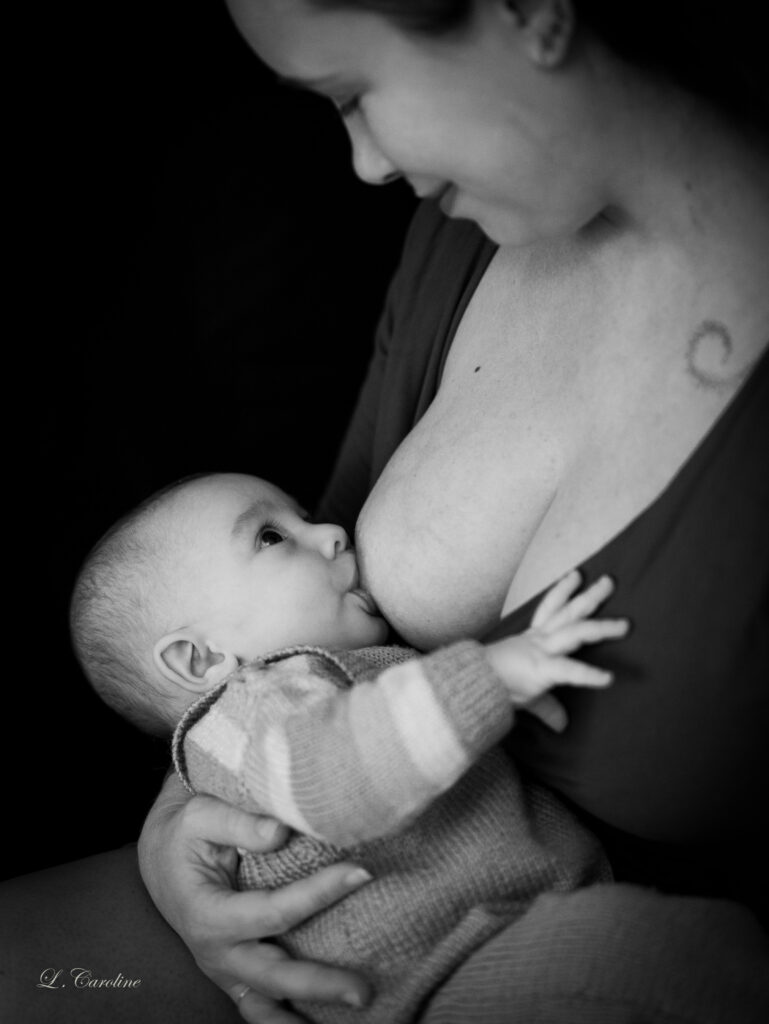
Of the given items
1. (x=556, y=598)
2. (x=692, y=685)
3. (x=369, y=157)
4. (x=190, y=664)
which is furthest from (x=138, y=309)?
(x=692, y=685)

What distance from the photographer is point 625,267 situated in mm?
1114

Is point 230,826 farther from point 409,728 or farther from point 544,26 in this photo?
point 544,26

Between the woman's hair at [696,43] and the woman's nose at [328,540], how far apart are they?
665 mm

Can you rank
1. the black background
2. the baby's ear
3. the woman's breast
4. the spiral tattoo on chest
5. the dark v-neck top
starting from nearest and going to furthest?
the dark v-neck top < the spiral tattoo on chest < the woman's breast < the baby's ear < the black background

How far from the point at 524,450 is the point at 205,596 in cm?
46

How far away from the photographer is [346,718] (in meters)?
1.02

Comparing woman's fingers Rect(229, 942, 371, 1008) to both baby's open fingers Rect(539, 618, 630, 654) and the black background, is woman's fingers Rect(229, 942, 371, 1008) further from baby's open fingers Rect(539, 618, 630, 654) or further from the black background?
the black background

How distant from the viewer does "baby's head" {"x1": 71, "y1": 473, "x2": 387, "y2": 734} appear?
1.30 meters

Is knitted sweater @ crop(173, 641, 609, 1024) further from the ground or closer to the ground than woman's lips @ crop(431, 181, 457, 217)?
closer to the ground

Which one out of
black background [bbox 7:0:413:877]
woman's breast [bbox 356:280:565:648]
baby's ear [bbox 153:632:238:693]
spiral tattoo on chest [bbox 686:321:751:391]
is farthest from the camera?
black background [bbox 7:0:413:877]

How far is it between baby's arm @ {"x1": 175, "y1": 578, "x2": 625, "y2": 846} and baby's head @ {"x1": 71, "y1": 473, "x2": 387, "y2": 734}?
0.25m

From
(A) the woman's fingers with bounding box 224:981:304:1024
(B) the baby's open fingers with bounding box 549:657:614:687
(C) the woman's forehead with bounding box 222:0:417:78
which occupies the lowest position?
(A) the woman's fingers with bounding box 224:981:304:1024

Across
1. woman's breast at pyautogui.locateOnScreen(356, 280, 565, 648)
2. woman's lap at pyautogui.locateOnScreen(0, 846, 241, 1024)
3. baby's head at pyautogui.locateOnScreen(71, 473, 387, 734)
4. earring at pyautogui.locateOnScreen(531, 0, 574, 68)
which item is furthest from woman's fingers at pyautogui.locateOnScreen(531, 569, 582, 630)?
woman's lap at pyautogui.locateOnScreen(0, 846, 241, 1024)

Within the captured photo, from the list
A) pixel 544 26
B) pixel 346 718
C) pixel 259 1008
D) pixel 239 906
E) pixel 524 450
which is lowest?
pixel 259 1008
